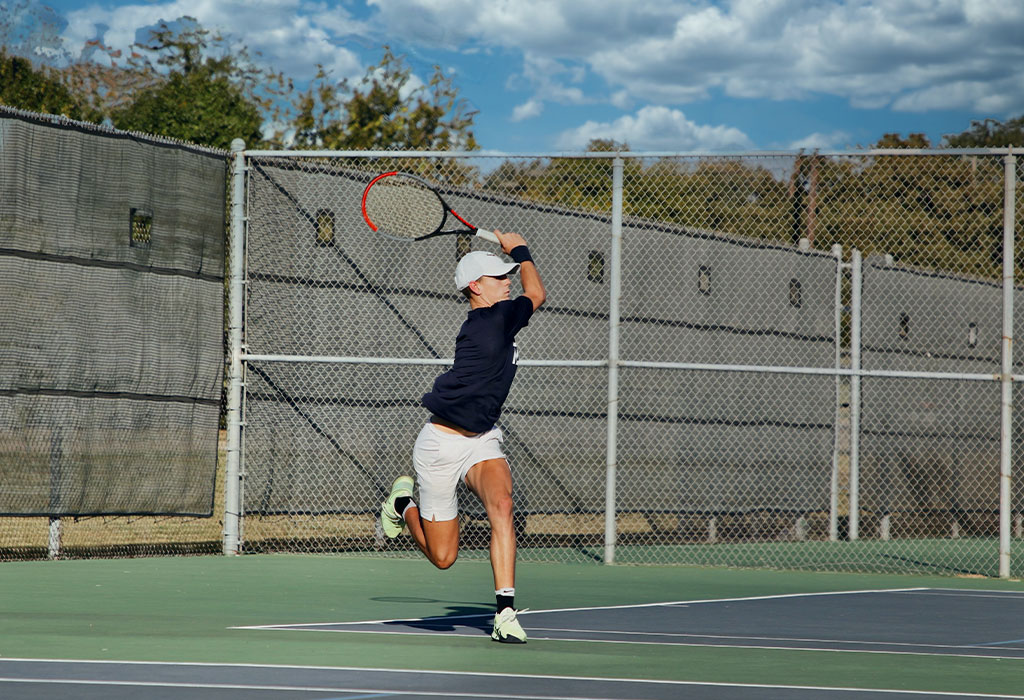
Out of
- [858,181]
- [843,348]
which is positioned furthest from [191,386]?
[858,181]

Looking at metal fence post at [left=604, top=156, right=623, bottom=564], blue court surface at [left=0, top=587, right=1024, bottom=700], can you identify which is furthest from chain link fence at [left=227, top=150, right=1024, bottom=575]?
blue court surface at [left=0, top=587, right=1024, bottom=700]

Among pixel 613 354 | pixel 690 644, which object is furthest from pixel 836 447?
pixel 690 644

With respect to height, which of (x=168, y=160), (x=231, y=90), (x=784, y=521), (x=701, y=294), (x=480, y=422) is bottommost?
(x=784, y=521)

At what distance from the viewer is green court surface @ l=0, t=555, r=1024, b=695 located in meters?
5.66

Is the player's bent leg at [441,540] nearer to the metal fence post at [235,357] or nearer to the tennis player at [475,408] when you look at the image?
the tennis player at [475,408]

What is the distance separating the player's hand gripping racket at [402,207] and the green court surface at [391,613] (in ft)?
7.80

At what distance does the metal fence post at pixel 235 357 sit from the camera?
11102mm

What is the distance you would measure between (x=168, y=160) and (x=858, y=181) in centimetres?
1430

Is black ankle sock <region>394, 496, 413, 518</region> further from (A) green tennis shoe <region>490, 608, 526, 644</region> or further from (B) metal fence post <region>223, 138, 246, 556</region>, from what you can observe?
(B) metal fence post <region>223, 138, 246, 556</region>

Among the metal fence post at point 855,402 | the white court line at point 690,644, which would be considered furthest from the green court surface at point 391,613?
the metal fence post at point 855,402

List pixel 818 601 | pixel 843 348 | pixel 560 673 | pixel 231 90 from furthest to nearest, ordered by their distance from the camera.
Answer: pixel 231 90
pixel 843 348
pixel 818 601
pixel 560 673

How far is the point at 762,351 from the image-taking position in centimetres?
1389

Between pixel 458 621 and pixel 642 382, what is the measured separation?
238 inches

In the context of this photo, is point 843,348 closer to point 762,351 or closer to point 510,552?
point 762,351
